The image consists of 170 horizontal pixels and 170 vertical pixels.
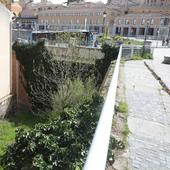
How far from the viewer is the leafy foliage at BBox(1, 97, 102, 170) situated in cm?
585

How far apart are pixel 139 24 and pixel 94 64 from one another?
57.6m

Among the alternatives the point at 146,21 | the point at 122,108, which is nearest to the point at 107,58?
the point at 122,108

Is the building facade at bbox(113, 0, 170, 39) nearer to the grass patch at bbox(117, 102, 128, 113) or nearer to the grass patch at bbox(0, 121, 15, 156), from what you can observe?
the grass patch at bbox(0, 121, 15, 156)

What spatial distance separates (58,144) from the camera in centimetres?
689

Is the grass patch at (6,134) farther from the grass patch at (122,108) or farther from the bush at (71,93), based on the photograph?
the grass patch at (122,108)

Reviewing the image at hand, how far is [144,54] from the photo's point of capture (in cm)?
2461

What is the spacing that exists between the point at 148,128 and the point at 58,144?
2215 millimetres

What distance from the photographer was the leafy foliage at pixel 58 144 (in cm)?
585

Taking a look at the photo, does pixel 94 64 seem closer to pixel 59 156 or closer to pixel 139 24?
pixel 59 156

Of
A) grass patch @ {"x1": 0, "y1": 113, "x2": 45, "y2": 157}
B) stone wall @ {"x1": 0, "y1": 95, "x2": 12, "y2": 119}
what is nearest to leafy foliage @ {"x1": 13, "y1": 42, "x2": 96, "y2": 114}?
grass patch @ {"x1": 0, "y1": 113, "x2": 45, "y2": 157}

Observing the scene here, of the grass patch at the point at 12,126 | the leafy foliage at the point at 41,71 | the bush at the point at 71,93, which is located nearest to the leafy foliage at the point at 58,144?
the grass patch at the point at 12,126

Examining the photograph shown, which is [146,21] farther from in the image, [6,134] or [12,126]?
[6,134]

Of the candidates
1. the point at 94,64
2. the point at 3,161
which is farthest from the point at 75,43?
the point at 3,161

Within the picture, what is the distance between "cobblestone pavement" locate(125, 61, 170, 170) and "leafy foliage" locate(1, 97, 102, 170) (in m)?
0.94
